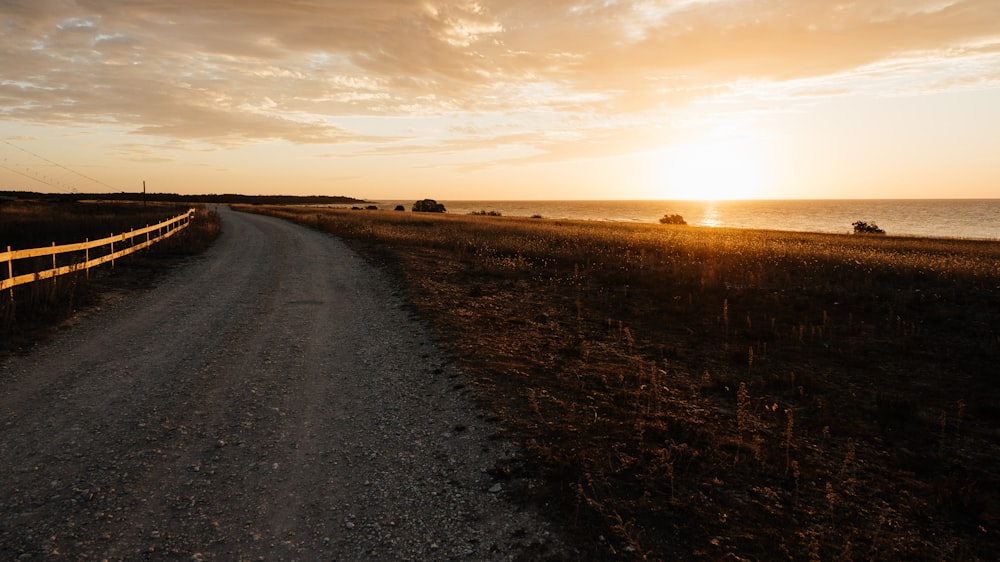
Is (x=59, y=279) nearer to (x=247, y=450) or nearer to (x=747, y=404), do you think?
(x=247, y=450)

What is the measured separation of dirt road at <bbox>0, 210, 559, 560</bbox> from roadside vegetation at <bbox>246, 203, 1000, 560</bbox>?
2.52 feet

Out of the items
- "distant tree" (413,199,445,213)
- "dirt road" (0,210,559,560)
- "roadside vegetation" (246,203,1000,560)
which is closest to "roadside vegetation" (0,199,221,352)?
"dirt road" (0,210,559,560)

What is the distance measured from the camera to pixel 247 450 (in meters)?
5.56

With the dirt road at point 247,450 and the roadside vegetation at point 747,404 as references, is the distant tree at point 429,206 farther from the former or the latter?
the dirt road at point 247,450

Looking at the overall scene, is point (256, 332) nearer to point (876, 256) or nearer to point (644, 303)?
point (644, 303)

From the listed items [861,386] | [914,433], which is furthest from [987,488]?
[861,386]

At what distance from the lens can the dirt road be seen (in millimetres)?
4176

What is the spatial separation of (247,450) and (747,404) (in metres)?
6.40

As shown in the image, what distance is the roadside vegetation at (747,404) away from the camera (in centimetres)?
452

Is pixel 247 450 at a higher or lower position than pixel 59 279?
lower

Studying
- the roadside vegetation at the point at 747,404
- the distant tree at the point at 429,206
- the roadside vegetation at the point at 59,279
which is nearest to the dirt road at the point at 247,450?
the roadside vegetation at the point at 747,404

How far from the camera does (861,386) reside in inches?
326

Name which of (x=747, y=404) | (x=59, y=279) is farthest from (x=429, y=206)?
(x=747, y=404)

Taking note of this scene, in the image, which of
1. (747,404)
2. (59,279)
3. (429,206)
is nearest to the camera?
(747,404)
